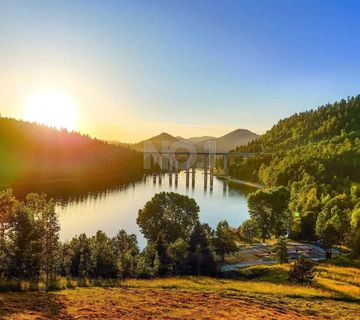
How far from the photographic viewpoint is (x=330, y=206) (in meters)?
90.3

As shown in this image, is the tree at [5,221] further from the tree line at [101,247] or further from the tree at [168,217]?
the tree at [168,217]

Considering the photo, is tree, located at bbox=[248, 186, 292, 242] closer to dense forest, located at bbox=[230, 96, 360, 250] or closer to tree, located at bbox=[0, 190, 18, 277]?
dense forest, located at bbox=[230, 96, 360, 250]

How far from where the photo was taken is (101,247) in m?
49.3

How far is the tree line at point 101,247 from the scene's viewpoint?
117 feet

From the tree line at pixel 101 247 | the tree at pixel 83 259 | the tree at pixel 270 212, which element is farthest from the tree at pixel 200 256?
the tree at pixel 270 212

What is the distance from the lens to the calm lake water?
318 feet

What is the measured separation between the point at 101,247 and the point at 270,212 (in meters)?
50.6

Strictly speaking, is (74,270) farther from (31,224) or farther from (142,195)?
(142,195)

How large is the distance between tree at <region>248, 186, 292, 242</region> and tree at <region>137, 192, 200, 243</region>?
69.1 feet

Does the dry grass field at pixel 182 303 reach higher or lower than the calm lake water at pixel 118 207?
higher

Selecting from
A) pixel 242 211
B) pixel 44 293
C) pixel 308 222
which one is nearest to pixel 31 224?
pixel 44 293

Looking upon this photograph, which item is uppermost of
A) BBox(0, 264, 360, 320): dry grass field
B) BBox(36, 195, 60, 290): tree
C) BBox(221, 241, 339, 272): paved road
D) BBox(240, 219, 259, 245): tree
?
BBox(36, 195, 60, 290): tree

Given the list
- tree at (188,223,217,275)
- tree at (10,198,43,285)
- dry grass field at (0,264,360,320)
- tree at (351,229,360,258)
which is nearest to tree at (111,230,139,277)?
tree at (188,223,217,275)

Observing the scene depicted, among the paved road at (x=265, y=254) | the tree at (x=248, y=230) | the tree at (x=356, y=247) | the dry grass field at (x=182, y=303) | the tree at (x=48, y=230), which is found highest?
the tree at (x=48, y=230)
